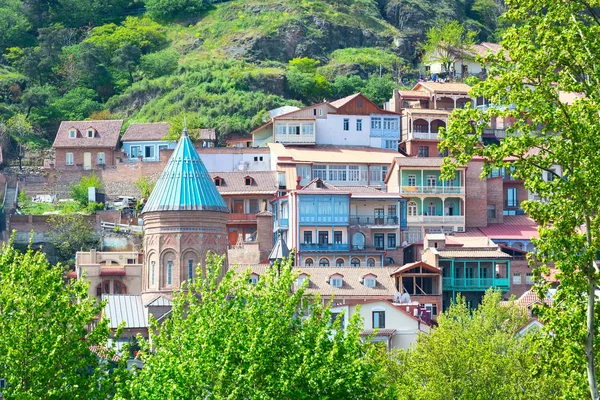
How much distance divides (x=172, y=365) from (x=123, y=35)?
8932cm

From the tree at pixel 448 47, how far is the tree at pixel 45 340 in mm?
77799

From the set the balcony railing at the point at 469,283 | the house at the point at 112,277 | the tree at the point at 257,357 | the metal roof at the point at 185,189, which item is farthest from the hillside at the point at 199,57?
the tree at the point at 257,357

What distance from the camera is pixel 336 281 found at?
73.2 meters

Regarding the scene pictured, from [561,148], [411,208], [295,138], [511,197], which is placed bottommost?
[411,208]

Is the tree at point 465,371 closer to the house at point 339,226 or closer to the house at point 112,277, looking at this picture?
the house at point 339,226

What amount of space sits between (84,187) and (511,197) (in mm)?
27419

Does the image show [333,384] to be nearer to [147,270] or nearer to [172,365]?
[172,365]

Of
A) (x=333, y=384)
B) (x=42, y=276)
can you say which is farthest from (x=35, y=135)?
(x=333, y=384)

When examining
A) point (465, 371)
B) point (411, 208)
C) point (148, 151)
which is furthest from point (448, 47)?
point (465, 371)

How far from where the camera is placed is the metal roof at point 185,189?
6725cm

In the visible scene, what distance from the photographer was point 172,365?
120ft

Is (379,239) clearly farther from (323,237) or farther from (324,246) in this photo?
(324,246)

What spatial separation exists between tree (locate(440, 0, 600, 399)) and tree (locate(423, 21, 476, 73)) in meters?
85.5

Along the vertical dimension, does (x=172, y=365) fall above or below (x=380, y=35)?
below
